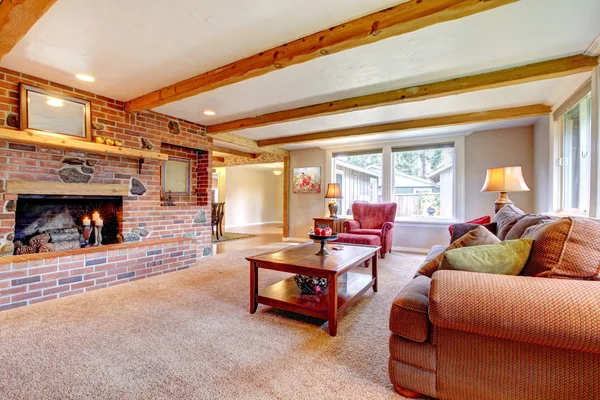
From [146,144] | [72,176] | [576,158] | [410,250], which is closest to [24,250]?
[72,176]

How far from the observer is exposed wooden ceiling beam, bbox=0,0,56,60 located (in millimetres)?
1584

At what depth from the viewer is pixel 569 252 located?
4.15 ft

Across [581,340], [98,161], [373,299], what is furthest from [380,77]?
[98,161]

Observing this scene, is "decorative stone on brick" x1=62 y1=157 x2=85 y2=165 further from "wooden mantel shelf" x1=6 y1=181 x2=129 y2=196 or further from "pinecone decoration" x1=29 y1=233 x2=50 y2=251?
"pinecone decoration" x1=29 y1=233 x2=50 y2=251

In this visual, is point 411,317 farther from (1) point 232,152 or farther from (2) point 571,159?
(1) point 232,152

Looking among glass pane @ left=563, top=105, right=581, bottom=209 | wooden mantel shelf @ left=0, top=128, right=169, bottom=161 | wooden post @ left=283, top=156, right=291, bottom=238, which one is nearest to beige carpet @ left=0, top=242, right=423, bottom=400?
wooden mantel shelf @ left=0, top=128, right=169, bottom=161

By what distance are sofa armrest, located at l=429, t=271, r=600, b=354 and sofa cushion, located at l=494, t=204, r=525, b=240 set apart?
126 cm

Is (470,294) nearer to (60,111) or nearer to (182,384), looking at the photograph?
(182,384)

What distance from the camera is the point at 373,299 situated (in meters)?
2.66

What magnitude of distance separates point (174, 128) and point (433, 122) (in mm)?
3920

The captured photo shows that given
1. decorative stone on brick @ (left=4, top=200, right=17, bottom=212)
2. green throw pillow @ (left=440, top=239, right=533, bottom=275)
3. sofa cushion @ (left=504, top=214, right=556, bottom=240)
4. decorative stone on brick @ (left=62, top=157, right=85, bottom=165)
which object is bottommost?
green throw pillow @ (left=440, top=239, right=533, bottom=275)

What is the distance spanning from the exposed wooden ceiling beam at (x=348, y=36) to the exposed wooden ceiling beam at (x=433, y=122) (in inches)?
106

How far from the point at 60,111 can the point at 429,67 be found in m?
3.84

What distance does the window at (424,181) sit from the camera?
16.8 ft
